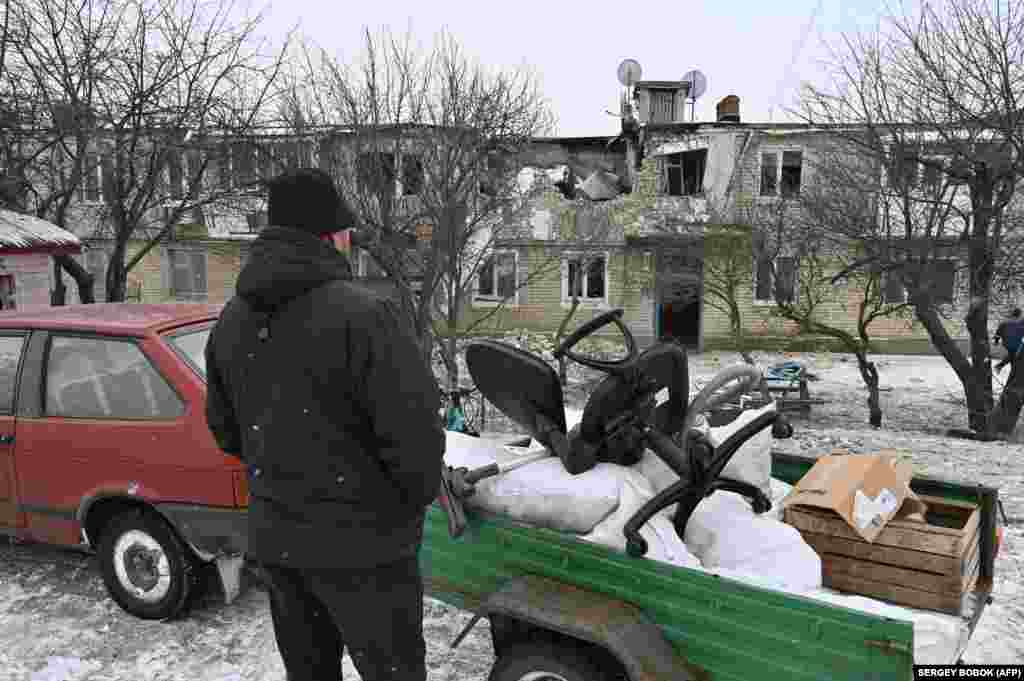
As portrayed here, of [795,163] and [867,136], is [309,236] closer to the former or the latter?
[867,136]

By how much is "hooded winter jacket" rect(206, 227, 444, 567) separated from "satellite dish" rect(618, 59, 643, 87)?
57.3 feet

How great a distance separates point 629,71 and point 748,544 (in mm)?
16989

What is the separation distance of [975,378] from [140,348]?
11.9 m

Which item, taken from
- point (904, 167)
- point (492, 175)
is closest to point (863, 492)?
point (492, 175)

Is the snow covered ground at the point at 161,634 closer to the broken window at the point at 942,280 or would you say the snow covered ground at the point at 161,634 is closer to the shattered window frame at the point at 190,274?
the broken window at the point at 942,280

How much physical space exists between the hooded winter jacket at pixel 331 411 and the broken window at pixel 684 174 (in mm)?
18525

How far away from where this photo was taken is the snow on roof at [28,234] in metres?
6.84

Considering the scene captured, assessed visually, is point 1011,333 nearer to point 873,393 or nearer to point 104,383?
point 873,393

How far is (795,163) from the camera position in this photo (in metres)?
19.0

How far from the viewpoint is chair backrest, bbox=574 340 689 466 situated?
3021 mm

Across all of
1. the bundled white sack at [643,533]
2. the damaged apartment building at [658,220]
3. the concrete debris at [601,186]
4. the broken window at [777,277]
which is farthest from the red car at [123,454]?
the concrete debris at [601,186]

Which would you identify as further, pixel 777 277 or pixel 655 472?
pixel 777 277

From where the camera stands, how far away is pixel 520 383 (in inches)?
126

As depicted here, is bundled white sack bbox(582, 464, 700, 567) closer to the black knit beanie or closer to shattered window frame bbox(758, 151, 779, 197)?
the black knit beanie
